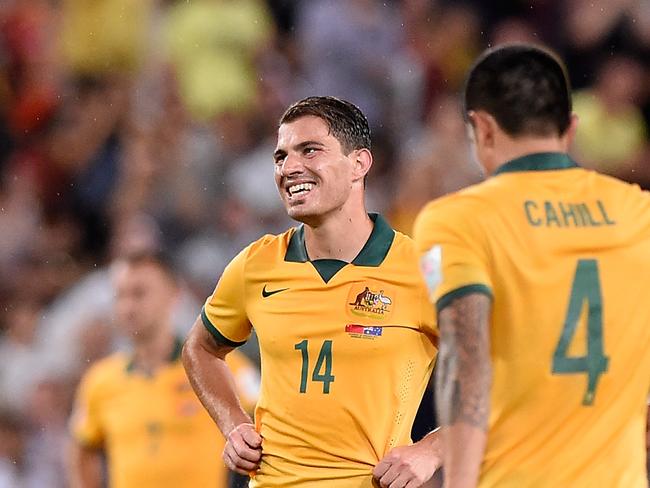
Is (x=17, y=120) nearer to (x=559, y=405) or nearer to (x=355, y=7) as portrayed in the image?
(x=355, y=7)

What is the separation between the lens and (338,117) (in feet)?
17.3

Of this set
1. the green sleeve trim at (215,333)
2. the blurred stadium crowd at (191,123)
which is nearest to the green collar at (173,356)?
the blurred stadium crowd at (191,123)

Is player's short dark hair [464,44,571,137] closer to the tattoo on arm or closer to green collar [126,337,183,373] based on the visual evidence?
the tattoo on arm

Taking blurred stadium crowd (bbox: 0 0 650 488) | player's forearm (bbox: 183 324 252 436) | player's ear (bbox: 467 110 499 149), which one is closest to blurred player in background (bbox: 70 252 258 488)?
player's forearm (bbox: 183 324 252 436)

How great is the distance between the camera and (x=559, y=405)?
3.76 metres

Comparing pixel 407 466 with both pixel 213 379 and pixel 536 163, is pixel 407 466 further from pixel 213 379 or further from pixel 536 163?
pixel 536 163

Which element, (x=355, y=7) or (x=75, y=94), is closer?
(x=355, y=7)

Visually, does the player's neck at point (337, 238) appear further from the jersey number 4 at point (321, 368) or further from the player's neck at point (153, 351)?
the player's neck at point (153, 351)

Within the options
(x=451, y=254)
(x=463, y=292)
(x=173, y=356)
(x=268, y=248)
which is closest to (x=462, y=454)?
(x=463, y=292)

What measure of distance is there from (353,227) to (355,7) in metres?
6.15

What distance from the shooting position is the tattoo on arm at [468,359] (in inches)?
145

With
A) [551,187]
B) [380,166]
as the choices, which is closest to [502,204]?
[551,187]

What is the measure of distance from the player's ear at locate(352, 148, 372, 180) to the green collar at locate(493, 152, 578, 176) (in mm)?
1415

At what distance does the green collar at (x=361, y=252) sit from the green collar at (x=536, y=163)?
4.39ft
